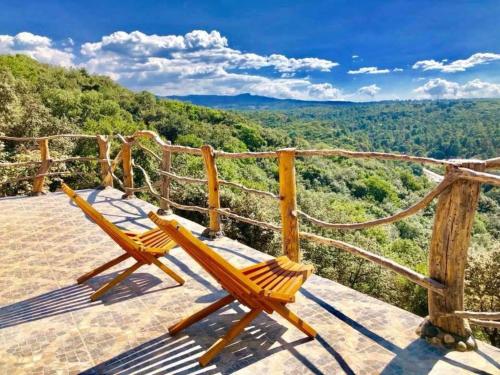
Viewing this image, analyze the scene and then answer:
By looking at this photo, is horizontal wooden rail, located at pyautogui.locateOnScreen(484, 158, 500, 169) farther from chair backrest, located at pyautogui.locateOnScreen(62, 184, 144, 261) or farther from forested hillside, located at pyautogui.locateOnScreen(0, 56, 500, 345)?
forested hillside, located at pyautogui.locateOnScreen(0, 56, 500, 345)

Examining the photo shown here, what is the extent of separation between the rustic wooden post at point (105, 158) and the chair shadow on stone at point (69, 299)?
396 centimetres

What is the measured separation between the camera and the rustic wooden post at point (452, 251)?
7.63ft

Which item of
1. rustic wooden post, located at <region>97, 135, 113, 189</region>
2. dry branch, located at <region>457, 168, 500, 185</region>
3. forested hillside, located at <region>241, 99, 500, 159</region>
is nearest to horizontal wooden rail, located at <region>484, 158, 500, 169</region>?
dry branch, located at <region>457, 168, 500, 185</region>

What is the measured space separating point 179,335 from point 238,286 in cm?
66

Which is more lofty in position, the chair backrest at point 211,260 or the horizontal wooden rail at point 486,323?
the chair backrest at point 211,260

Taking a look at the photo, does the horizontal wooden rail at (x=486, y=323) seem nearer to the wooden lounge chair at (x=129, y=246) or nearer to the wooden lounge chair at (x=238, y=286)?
the wooden lounge chair at (x=238, y=286)

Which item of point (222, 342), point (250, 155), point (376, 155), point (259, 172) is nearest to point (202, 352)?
point (222, 342)

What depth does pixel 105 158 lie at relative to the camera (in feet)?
24.1

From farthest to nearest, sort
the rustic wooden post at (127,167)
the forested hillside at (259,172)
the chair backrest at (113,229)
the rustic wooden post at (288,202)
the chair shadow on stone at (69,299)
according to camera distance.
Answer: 1. the forested hillside at (259,172)
2. the rustic wooden post at (127,167)
3. the rustic wooden post at (288,202)
4. the chair backrest at (113,229)
5. the chair shadow on stone at (69,299)

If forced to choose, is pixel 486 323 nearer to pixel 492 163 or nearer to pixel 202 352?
pixel 492 163

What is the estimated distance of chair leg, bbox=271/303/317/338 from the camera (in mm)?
2471

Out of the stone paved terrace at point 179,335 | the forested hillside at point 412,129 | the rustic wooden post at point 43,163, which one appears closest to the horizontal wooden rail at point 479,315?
the stone paved terrace at point 179,335

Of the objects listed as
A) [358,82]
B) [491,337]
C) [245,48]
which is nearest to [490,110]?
[358,82]

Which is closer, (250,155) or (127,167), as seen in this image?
(250,155)
